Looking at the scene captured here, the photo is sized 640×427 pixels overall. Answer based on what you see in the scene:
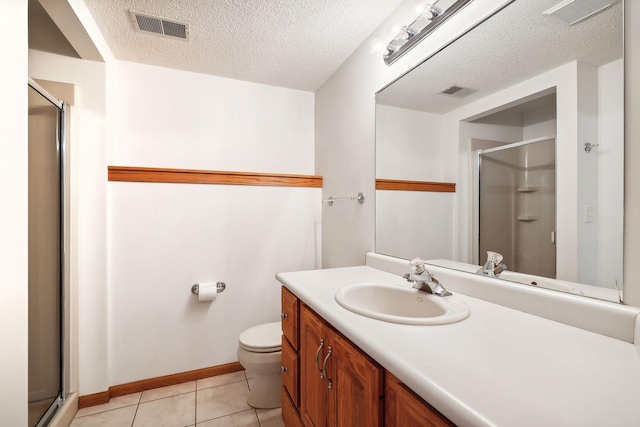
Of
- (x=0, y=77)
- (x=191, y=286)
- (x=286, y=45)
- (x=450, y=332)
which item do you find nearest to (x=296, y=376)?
(x=450, y=332)

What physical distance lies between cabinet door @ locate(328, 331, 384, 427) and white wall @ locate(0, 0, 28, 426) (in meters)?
1.00

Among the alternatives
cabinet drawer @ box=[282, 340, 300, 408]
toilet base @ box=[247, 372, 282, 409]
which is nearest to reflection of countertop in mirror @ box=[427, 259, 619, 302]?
cabinet drawer @ box=[282, 340, 300, 408]

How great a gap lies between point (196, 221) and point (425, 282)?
169 centimetres

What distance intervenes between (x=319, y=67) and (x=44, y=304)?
7.46ft

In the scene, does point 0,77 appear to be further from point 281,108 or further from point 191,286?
point 281,108

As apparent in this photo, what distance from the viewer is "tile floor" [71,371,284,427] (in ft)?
5.57

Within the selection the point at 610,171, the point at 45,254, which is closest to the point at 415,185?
the point at 610,171

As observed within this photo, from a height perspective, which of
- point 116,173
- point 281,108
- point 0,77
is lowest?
point 116,173

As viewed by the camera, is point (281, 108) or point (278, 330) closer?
point (278, 330)

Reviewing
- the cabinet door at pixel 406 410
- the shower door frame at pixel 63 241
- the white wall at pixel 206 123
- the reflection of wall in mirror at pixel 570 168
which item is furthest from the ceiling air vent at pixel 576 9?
the shower door frame at pixel 63 241

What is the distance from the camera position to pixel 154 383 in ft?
6.68

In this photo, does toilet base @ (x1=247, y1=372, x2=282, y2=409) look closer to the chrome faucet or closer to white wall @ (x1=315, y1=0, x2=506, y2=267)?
white wall @ (x1=315, y1=0, x2=506, y2=267)

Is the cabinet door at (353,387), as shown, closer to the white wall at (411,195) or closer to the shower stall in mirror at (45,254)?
the white wall at (411,195)

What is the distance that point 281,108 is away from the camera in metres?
2.51
